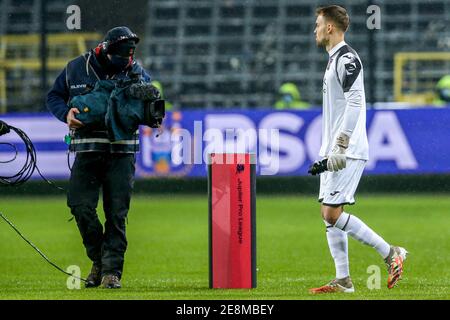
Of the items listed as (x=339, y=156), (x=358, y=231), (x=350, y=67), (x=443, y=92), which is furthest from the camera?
(x=443, y=92)

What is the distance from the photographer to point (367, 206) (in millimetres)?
19656

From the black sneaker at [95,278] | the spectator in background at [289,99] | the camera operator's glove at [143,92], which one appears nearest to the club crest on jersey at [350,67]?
the camera operator's glove at [143,92]

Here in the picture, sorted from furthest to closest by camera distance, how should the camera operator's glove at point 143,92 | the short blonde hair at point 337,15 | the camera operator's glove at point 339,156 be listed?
the camera operator's glove at point 143,92, the short blonde hair at point 337,15, the camera operator's glove at point 339,156

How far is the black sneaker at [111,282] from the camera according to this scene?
978cm

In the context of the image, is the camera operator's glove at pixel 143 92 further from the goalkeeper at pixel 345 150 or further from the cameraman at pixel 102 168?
the goalkeeper at pixel 345 150

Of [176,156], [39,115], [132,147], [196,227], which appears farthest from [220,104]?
[132,147]

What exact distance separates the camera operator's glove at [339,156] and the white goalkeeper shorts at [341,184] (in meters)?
0.22

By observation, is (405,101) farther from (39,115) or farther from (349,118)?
(349,118)

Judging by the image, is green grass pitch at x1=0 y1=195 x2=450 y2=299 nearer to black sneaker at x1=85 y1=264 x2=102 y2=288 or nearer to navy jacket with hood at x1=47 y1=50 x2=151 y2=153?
black sneaker at x1=85 y1=264 x2=102 y2=288

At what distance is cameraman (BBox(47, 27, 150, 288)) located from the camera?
986 cm

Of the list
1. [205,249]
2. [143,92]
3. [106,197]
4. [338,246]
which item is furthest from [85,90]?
[205,249]

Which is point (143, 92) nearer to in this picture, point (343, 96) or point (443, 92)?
point (343, 96)

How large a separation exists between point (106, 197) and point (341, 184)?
6.13 feet

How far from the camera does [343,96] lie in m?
9.51
